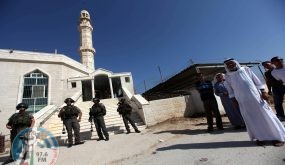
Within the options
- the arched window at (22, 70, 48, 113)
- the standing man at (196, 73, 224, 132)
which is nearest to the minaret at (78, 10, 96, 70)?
the arched window at (22, 70, 48, 113)

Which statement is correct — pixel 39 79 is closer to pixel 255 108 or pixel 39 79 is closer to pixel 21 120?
pixel 21 120

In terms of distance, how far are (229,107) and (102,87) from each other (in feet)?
70.6

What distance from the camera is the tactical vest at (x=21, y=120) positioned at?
482 centimetres

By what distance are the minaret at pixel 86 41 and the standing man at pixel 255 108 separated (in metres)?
32.0

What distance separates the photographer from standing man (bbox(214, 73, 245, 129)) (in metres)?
5.23

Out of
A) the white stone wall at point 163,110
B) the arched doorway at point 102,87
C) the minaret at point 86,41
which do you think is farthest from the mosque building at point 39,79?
the minaret at point 86,41

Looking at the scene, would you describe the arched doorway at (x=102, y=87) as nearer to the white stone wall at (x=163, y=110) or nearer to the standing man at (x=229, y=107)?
the white stone wall at (x=163, y=110)

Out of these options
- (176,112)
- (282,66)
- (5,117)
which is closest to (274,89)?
(282,66)

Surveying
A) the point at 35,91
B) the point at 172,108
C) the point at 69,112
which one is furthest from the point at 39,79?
the point at 172,108

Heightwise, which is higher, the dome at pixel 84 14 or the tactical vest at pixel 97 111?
the dome at pixel 84 14

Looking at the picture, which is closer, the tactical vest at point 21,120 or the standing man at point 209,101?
the tactical vest at point 21,120

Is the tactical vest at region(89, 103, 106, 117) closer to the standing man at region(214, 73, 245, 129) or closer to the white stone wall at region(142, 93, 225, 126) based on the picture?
the white stone wall at region(142, 93, 225, 126)

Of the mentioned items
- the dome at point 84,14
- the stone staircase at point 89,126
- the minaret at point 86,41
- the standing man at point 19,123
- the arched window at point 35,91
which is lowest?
the stone staircase at point 89,126

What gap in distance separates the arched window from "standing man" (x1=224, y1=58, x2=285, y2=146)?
57.5 ft
